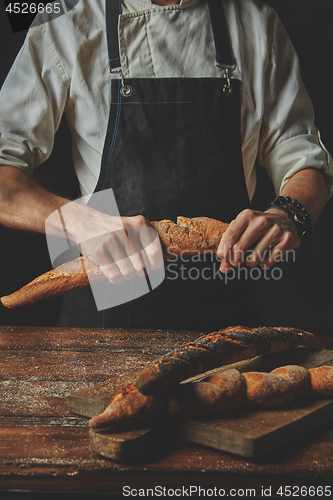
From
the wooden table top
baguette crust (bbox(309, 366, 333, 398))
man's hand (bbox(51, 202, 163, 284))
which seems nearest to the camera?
the wooden table top

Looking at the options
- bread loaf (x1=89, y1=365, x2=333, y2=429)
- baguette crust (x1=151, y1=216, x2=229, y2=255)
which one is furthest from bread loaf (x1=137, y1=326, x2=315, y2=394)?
baguette crust (x1=151, y1=216, x2=229, y2=255)

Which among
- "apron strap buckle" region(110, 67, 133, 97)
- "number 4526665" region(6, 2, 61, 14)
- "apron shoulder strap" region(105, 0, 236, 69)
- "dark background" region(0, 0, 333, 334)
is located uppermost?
"number 4526665" region(6, 2, 61, 14)

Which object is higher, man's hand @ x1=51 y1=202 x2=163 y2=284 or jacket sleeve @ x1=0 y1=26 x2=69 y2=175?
jacket sleeve @ x1=0 y1=26 x2=69 y2=175

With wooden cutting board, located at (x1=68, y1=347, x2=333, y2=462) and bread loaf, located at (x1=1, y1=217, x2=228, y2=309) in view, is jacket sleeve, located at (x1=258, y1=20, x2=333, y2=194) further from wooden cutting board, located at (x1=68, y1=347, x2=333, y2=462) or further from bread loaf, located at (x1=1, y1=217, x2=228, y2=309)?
wooden cutting board, located at (x1=68, y1=347, x2=333, y2=462)

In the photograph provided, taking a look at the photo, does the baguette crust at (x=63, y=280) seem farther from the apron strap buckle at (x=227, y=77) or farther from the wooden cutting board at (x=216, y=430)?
the apron strap buckle at (x=227, y=77)

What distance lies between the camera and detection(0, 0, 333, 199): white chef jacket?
64.7 inches

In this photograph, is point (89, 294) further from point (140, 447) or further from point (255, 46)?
point (255, 46)

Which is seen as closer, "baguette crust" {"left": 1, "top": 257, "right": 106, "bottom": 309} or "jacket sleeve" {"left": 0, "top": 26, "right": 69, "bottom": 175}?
"baguette crust" {"left": 1, "top": 257, "right": 106, "bottom": 309}

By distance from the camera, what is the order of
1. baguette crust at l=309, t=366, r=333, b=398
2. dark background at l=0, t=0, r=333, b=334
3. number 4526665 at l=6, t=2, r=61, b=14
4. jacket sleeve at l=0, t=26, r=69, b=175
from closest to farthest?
baguette crust at l=309, t=366, r=333, b=398
jacket sleeve at l=0, t=26, r=69, b=175
number 4526665 at l=6, t=2, r=61, b=14
dark background at l=0, t=0, r=333, b=334

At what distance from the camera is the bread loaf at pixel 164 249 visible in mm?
1286

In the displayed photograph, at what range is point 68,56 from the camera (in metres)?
1.65

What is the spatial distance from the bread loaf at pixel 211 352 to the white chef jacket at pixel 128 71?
90 cm

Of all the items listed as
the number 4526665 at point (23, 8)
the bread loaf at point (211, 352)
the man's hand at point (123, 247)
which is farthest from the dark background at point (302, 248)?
the bread loaf at point (211, 352)

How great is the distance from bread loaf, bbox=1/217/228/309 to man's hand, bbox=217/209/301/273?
0.04m
